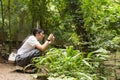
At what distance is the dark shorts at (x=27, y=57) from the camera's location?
5754mm

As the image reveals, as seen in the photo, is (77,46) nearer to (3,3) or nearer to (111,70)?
(111,70)

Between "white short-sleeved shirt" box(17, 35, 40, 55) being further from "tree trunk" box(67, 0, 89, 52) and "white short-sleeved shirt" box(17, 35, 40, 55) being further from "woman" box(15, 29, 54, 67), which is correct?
"tree trunk" box(67, 0, 89, 52)

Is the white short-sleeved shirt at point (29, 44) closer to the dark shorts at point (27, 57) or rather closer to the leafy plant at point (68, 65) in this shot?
the dark shorts at point (27, 57)

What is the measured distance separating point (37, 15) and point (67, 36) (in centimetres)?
147

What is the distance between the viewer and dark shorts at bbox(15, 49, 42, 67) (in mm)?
5754

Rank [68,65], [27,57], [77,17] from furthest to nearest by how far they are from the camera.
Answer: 1. [77,17]
2. [27,57]
3. [68,65]

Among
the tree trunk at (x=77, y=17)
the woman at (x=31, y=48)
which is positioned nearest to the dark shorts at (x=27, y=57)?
the woman at (x=31, y=48)

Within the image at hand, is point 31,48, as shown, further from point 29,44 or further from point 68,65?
point 68,65

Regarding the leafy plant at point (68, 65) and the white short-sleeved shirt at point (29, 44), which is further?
the white short-sleeved shirt at point (29, 44)

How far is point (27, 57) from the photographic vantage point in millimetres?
5785

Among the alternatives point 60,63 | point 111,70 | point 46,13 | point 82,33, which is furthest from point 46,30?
point 60,63

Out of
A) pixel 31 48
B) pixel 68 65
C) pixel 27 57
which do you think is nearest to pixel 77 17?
pixel 31 48

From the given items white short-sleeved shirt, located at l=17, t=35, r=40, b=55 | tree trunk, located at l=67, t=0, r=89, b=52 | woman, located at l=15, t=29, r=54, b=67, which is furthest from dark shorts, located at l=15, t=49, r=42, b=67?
tree trunk, located at l=67, t=0, r=89, b=52

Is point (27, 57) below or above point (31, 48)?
below
